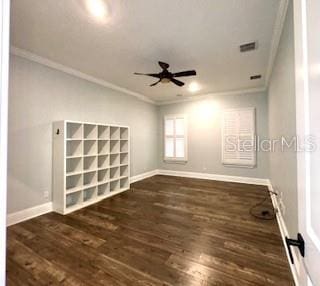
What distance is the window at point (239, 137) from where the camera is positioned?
496 cm

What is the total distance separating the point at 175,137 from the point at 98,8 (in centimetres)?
→ 462

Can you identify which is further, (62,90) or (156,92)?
(156,92)

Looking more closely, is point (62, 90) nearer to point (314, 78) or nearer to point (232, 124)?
point (314, 78)

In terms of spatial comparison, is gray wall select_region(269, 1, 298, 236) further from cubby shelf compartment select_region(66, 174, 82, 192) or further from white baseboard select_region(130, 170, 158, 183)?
white baseboard select_region(130, 170, 158, 183)

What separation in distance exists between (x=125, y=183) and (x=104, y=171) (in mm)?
738

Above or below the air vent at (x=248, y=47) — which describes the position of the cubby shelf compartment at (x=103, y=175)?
below

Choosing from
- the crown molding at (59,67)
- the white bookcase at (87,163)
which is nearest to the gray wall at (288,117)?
the white bookcase at (87,163)

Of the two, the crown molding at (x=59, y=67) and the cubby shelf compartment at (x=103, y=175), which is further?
the cubby shelf compartment at (x=103, y=175)

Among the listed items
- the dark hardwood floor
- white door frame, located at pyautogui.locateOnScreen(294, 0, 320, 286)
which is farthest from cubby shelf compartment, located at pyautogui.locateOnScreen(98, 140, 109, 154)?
white door frame, located at pyautogui.locateOnScreen(294, 0, 320, 286)

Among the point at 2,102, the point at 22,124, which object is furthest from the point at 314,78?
the point at 22,124

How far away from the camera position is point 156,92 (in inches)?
209

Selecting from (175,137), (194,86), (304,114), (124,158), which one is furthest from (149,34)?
(175,137)

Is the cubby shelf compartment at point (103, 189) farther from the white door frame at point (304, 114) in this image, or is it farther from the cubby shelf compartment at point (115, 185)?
the white door frame at point (304, 114)

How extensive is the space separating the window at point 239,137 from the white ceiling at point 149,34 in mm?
1508
